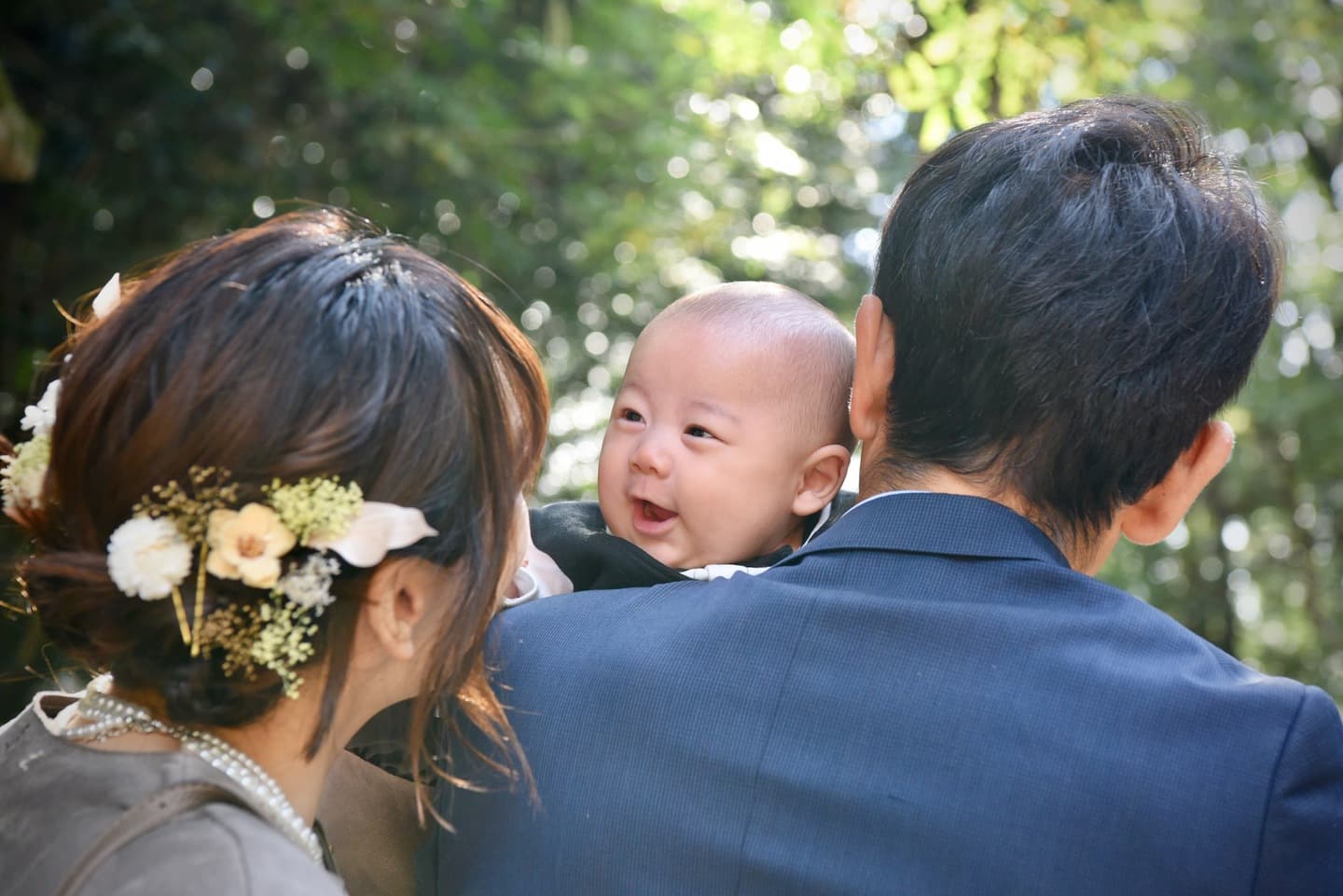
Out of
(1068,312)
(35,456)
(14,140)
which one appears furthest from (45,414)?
(14,140)

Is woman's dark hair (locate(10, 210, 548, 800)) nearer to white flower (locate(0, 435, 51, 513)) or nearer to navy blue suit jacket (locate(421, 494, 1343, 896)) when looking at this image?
white flower (locate(0, 435, 51, 513))

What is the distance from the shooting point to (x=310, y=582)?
53.2 inches

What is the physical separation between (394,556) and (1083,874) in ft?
2.45

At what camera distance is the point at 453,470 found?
4.71 ft

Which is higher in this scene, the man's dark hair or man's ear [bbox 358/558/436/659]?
the man's dark hair

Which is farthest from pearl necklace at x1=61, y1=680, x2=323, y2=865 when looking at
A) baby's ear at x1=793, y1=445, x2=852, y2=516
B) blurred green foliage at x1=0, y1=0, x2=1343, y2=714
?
blurred green foliage at x1=0, y1=0, x2=1343, y2=714

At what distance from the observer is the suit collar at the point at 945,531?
161cm

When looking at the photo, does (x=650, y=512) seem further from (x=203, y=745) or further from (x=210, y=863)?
(x=210, y=863)

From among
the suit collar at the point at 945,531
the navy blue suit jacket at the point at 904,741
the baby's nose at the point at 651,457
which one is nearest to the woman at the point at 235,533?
the navy blue suit jacket at the point at 904,741

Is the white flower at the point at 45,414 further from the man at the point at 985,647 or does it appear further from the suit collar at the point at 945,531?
the suit collar at the point at 945,531

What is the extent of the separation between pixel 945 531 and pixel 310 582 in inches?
27.6

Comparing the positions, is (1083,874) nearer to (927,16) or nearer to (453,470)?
(453,470)

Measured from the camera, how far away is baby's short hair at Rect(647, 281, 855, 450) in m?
2.30

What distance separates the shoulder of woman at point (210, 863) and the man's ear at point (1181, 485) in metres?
1.05
